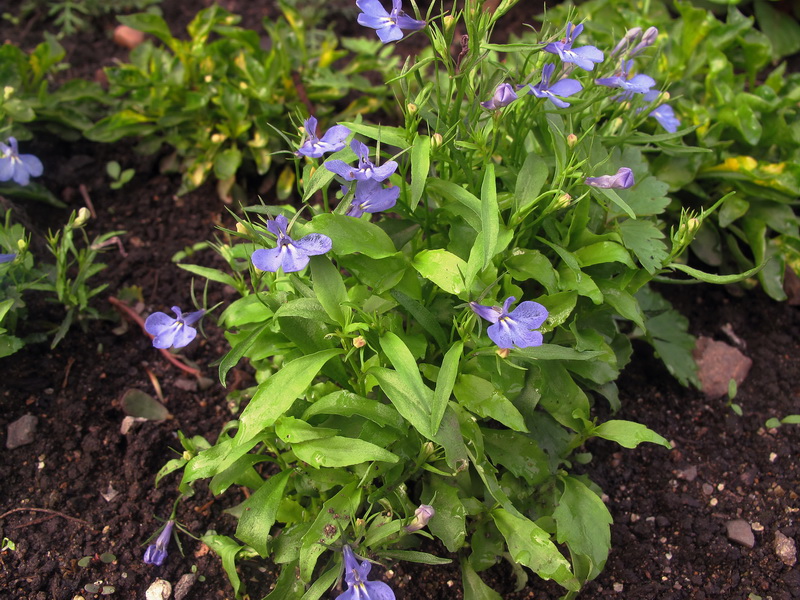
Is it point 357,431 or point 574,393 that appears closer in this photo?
point 357,431

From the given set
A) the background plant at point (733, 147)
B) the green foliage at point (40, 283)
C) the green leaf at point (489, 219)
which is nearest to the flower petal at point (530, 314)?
the green leaf at point (489, 219)

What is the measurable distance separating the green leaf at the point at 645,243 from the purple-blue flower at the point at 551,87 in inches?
18.3

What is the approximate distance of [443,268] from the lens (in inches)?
77.4

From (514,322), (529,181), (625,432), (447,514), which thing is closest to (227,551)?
(447,514)

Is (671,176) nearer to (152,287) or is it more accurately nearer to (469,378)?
(469,378)

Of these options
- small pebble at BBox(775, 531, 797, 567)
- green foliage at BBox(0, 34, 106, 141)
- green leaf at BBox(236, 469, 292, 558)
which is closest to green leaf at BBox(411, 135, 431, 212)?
green leaf at BBox(236, 469, 292, 558)

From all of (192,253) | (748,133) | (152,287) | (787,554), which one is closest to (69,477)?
(152,287)

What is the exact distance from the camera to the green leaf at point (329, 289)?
1912 mm

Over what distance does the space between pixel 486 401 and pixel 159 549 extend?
1066mm

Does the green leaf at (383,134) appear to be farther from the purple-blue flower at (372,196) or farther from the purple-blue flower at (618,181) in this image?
the purple-blue flower at (618,181)

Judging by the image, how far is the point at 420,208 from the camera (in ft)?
7.52

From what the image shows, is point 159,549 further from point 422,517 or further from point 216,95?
point 216,95

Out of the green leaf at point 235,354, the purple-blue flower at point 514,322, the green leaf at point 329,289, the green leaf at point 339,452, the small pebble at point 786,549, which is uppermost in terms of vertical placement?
the purple-blue flower at point 514,322

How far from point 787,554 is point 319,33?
3190 millimetres
